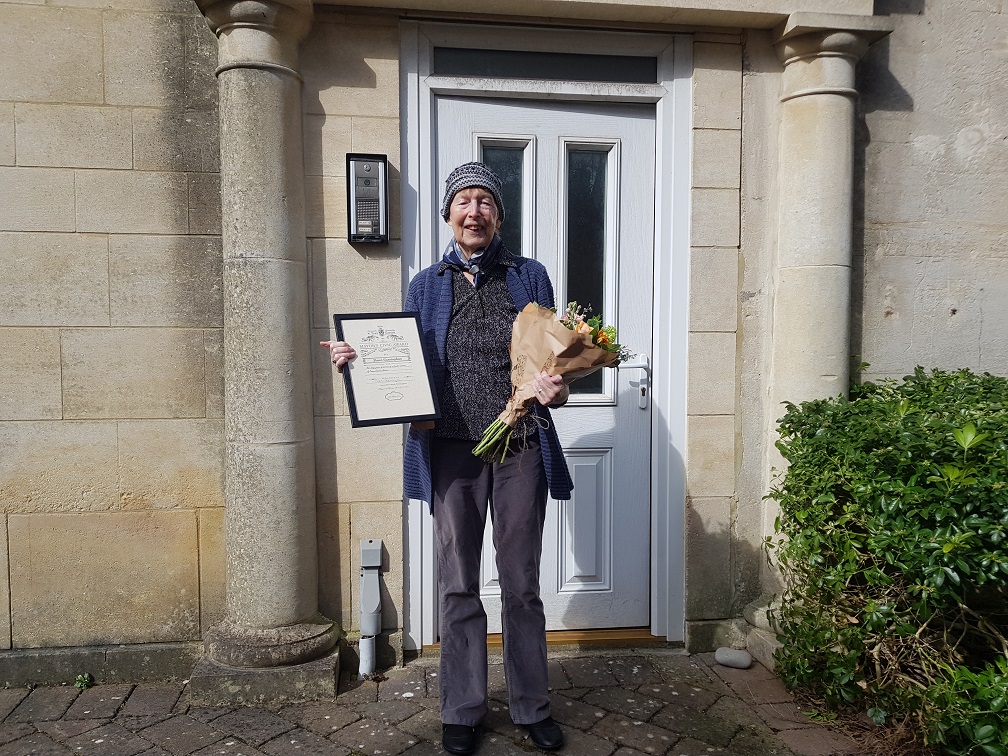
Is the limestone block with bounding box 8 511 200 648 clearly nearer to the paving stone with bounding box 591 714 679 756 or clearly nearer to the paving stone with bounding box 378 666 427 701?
the paving stone with bounding box 378 666 427 701

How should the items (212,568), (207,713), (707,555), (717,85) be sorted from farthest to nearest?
(707,555) → (717,85) → (212,568) → (207,713)

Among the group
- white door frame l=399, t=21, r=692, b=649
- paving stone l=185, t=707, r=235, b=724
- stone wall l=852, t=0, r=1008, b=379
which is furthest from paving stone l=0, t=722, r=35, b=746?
stone wall l=852, t=0, r=1008, b=379

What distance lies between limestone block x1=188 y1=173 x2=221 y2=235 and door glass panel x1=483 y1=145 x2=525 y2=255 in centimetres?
125

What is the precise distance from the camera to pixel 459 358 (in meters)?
2.64

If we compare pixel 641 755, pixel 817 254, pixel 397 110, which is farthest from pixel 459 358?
pixel 817 254

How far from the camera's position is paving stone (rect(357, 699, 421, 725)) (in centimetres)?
292

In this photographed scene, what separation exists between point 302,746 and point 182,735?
49cm

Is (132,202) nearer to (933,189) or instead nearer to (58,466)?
(58,466)

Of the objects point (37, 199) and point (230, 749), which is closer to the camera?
point (230, 749)

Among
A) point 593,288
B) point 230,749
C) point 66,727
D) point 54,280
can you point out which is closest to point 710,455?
point 593,288

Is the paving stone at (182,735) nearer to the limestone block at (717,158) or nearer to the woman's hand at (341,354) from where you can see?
the woman's hand at (341,354)

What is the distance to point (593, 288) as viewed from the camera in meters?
3.58

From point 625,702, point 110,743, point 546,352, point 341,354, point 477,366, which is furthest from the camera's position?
point 625,702

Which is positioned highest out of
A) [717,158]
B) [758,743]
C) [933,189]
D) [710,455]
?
[717,158]
